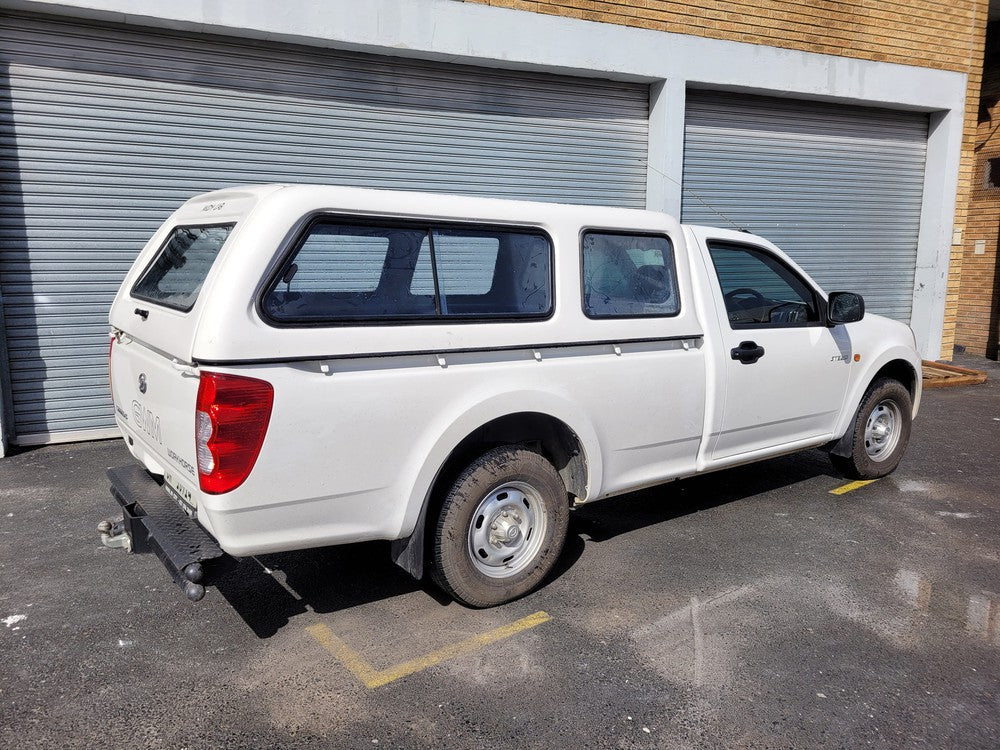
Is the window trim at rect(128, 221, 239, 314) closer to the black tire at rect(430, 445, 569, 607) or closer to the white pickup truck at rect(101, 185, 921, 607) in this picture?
the white pickup truck at rect(101, 185, 921, 607)

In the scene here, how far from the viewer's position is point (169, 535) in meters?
3.38

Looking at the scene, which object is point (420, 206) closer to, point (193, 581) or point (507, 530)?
point (507, 530)

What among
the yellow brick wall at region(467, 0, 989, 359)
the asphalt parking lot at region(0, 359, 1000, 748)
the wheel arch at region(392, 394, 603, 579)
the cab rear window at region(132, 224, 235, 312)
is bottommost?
the asphalt parking lot at region(0, 359, 1000, 748)

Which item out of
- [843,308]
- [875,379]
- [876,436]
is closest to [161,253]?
[843,308]

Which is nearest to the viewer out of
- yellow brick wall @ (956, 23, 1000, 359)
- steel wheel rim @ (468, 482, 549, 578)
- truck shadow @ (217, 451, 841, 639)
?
steel wheel rim @ (468, 482, 549, 578)

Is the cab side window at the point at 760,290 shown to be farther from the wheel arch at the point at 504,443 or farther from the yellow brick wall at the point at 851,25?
the yellow brick wall at the point at 851,25

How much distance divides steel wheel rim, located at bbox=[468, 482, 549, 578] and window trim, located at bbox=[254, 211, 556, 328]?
34.3 inches

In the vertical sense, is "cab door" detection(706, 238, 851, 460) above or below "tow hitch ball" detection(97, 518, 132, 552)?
above

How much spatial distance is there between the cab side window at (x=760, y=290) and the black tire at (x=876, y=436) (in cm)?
96

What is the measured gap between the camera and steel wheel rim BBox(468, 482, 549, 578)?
3.86 meters

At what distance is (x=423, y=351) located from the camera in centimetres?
351

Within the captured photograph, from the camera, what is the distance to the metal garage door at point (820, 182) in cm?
1012

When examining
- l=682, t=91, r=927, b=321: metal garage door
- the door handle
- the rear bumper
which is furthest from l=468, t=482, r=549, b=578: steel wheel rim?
l=682, t=91, r=927, b=321: metal garage door

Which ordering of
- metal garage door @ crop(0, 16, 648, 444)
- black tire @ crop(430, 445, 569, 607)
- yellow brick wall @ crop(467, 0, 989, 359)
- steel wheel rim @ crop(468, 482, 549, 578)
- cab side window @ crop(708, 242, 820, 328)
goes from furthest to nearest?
yellow brick wall @ crop(467, 0, 989, 359) < metal garage door @ crop(0, 16, 648, 444) < cab side window @ crop(708, 242, 820, 328) < steel wheel rim @ crop(468, 482, 549, 578) < black tire @ crop(430, 445, 569, 607)
